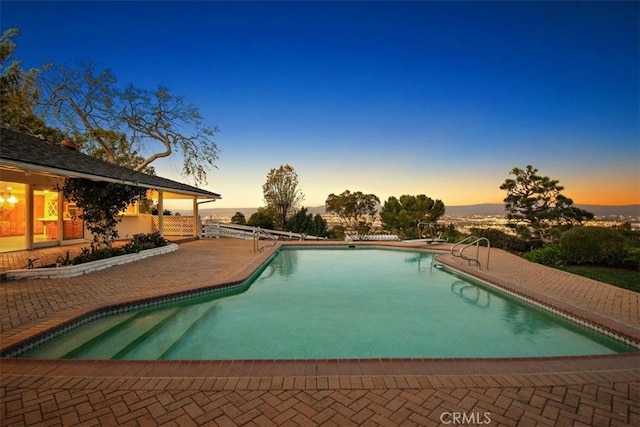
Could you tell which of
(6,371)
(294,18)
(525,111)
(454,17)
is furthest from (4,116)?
(525,111)

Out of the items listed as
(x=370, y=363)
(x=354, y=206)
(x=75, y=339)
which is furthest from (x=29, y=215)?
(x=354, y=206)

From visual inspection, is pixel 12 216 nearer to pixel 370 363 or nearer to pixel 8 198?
pixel 8 198

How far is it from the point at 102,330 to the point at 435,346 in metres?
4.97

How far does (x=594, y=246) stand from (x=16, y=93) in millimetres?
28402

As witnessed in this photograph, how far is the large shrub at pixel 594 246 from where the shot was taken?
8508 mm

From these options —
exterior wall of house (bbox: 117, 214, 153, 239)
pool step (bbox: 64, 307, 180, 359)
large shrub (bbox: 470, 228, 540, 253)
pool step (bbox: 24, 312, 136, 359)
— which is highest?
exterior wall of house (bbox: 117, 214, 153, 239)

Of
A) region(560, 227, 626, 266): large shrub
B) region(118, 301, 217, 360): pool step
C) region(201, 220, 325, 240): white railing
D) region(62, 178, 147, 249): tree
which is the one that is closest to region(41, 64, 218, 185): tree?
region(201, 220, 325, 240): white railing

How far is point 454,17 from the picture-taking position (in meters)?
9.81

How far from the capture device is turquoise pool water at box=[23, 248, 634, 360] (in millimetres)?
4102

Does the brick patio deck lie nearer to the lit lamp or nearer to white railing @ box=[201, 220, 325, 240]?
the lit lamp

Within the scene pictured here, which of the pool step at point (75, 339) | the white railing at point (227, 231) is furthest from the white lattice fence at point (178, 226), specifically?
the pool step at point (75, 339)

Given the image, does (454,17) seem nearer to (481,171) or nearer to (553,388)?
(553,388)

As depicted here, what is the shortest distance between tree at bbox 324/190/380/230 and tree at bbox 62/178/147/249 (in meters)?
24.5

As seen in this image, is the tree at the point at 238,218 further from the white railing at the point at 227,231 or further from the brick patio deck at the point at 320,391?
the brick patio deck at the point at 320,391
